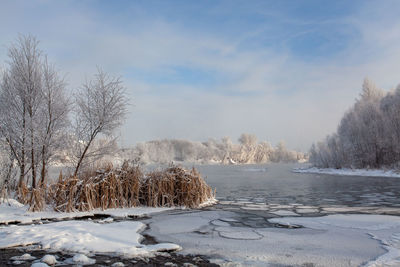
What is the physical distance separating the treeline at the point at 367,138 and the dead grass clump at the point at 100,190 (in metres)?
34.5

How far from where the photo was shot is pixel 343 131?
43.3 metres

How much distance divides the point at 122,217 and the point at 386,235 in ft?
17.1

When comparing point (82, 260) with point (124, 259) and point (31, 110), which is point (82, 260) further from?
point (31, 110)

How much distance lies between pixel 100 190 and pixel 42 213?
1.44 m

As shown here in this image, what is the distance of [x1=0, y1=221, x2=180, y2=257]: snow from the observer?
429cm

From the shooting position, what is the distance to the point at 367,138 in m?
38.7

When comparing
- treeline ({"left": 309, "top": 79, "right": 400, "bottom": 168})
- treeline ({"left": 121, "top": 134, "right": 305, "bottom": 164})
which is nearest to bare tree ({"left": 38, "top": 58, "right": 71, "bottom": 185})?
treeline ({"left": 309, "top": 79, "right": 400, "bottom": 168})

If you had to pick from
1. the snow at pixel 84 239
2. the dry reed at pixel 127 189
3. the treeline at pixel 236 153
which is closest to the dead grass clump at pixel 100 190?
the dry reed at pixel 127 189

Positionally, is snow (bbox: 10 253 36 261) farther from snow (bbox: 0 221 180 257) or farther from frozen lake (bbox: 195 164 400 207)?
frozen lake (bbox: 195 164 400 207)

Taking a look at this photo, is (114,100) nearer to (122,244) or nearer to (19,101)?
(19,101)

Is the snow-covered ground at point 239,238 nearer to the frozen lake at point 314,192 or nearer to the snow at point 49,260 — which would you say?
the snow at point 49,260

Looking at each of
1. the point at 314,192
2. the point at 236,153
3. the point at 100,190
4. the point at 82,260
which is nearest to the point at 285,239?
the point at 82,260

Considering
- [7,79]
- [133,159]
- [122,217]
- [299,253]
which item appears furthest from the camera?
[7,79]

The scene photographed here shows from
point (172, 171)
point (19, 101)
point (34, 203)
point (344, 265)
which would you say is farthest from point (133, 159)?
point (344, 265)
